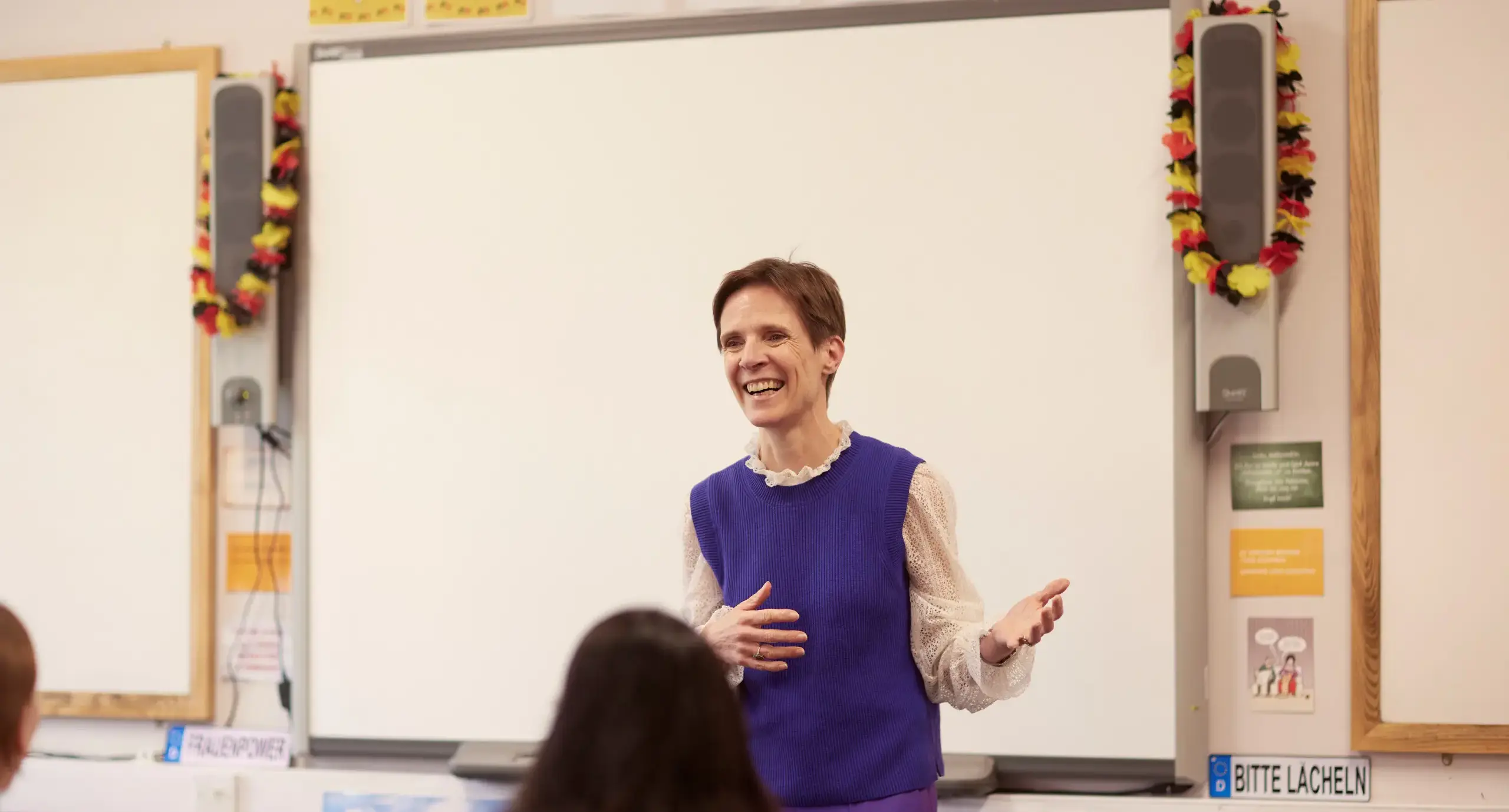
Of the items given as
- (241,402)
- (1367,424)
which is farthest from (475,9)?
(1367,424)

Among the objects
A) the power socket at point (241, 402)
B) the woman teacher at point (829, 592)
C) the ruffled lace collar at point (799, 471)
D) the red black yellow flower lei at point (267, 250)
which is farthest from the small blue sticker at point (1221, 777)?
the red black yellow flower lei at point (267, 250)

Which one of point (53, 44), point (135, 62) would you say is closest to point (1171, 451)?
point (135, 62)

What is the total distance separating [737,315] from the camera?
1.84 m

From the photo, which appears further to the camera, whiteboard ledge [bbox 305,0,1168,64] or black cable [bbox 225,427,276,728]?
black cable [bbox 225,427,276,728]

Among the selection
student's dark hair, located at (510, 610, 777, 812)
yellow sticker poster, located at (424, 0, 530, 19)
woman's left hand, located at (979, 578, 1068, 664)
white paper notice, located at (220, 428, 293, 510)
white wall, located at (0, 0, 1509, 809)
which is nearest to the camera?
student's dark hair, located at (510, 610, 777, 812)

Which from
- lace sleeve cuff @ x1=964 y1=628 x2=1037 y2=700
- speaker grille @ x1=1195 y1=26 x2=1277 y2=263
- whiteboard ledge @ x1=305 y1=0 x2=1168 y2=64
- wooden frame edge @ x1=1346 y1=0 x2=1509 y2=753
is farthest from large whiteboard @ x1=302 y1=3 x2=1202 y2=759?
lace sleeve cuff @ x1=964 y1=628 x2=1037 y2=700

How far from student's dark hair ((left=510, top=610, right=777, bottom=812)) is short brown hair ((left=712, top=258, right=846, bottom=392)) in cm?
90

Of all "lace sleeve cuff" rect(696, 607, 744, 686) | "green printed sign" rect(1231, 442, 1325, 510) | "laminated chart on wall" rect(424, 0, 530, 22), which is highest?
"laminated chart on wall" rect(424, 0, 530, 22)

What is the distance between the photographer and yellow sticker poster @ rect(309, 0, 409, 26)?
10.2 feet

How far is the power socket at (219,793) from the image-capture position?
10.0ft

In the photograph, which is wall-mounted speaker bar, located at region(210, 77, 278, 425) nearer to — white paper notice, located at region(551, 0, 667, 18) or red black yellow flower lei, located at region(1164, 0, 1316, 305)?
white paper notice, located at region(551, 0, 667, 18)

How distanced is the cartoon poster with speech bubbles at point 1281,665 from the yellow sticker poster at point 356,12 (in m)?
2.46

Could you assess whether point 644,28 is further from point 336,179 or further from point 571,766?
point 571,766

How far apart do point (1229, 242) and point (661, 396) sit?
1284 mm
